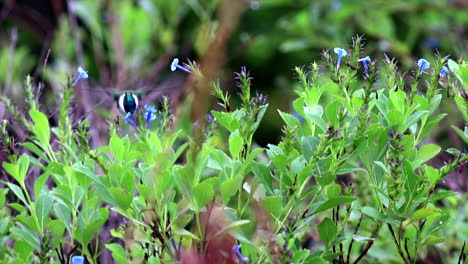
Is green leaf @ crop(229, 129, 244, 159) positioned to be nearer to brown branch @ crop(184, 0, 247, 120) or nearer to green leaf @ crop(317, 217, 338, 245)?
green leaf @ crop(317, 217, 338, 245)

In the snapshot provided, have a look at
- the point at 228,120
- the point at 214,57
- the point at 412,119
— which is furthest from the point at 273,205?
the point at 214,57

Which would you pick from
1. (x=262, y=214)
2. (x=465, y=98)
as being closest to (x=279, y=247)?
(x=262, y=214)

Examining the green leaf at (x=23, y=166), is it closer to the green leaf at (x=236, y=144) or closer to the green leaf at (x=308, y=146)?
the green leaf at (x=236, y=144)

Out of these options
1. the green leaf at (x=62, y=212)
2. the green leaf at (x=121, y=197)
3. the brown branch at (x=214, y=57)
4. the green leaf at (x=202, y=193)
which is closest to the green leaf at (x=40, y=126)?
the green leaf at (x=62, y=212)

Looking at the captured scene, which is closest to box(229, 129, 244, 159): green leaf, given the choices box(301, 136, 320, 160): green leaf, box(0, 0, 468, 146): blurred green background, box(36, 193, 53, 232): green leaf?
box(301, 136, 320, 160): green leaf

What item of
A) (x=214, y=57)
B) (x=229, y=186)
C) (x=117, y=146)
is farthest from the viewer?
(x=117, y=146)

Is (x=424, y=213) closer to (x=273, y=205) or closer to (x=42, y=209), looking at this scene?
(x=273, y=205)

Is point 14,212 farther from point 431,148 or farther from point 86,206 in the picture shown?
point 431,148
